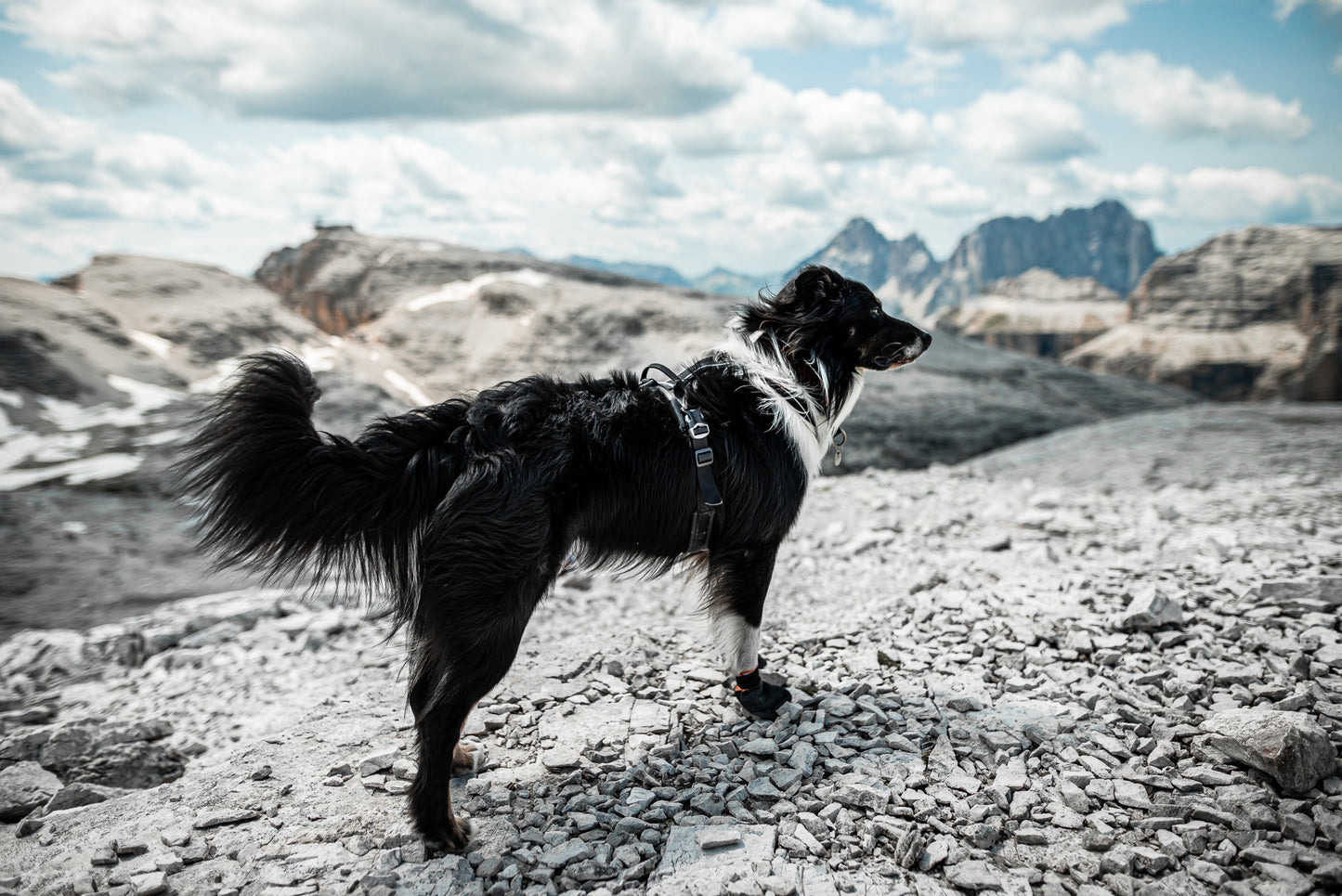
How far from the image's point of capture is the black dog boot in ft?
12.7

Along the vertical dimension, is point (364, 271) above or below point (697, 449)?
above

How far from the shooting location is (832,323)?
3959 millimetres

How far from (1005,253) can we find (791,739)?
18027 cm

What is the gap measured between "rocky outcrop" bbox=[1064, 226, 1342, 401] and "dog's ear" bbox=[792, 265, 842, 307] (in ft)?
90.1

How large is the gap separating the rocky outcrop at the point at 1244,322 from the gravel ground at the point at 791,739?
25.5m

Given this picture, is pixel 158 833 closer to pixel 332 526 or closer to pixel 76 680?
pixel 332 526

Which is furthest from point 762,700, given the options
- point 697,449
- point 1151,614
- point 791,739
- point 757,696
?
point 1151,614

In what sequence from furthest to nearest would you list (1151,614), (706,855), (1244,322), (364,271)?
(1244,322) < (364,271) < (1151,614) < (706,855)

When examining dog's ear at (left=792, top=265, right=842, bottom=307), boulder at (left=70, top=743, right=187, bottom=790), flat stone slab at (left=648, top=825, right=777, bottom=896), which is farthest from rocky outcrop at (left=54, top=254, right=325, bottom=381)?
flat stone slab at (left=648, top=825, right=777, bottom=896)

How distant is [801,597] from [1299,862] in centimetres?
326

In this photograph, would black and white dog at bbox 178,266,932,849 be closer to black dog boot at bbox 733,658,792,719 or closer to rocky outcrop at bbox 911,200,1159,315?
black dog boot at bbox 733,658,792,719

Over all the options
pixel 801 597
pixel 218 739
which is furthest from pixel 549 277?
pixel 218 739

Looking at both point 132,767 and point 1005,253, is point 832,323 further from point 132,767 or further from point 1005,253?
point 1005,253

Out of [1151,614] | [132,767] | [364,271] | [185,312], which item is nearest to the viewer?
[132,767]
